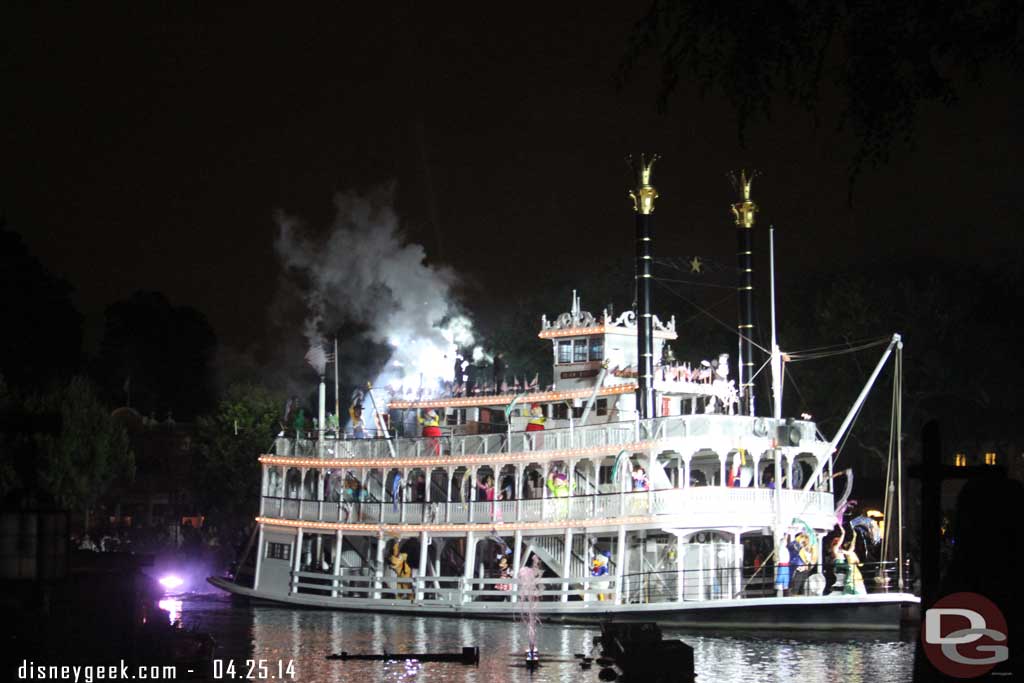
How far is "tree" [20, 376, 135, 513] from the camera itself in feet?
151

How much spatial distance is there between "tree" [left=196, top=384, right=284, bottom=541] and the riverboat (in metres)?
15.4

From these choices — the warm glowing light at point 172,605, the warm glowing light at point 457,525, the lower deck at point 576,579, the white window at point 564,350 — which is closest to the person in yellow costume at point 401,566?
the lower deck at point 576,579

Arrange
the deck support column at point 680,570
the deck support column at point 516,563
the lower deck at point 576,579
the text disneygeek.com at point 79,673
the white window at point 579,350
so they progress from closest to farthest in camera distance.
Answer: the text disneygeek.com at point 79,673, the lower deck at point 576,579, the deck support column at point 680,570, the deck support column at point 516,563, the white window at point 579,350

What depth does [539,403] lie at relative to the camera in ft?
124

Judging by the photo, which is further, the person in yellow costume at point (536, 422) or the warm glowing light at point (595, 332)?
the warm glowing light at point (595, 332)

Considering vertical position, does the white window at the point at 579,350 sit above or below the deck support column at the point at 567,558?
above

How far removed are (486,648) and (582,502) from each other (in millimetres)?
6501

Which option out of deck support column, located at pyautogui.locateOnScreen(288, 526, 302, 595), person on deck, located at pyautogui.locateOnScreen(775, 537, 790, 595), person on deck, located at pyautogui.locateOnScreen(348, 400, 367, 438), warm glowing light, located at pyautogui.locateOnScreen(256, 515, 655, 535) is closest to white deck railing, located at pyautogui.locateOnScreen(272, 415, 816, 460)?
person on deck, located at pyautogui.locateOnScreen(348, 400, 367, 438)

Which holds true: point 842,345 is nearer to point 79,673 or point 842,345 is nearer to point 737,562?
point 737,562

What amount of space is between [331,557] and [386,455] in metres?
5.11

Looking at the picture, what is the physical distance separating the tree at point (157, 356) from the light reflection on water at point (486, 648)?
53468 mm

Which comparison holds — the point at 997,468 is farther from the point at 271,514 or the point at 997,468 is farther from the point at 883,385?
the point at 883,385

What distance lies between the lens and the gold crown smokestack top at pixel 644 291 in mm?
34875

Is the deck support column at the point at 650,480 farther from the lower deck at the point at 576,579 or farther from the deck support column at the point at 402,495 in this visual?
the deck support column at the point at 402,495
